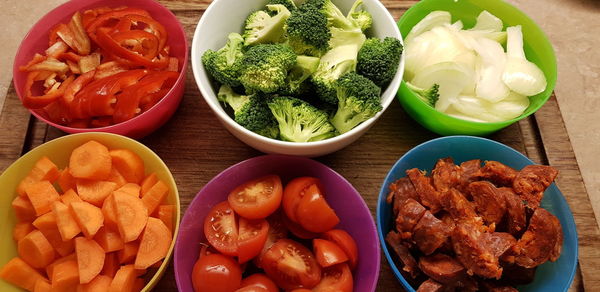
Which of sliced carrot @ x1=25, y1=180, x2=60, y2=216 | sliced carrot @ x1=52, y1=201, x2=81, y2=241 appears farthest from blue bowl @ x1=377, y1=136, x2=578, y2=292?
sliced carrot @ x1=25, y1=180, x2=60, y2=216

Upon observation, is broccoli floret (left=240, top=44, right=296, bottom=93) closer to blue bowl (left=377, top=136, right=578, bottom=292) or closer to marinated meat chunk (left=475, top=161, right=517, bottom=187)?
blue bowl (left=377, top=136, right=578, bottom=292)

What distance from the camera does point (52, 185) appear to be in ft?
5.04

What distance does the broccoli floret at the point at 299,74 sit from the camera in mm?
1548

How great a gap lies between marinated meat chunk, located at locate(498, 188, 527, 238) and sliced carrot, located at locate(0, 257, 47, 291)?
1.53 metres

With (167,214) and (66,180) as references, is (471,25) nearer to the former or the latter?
(167,214)

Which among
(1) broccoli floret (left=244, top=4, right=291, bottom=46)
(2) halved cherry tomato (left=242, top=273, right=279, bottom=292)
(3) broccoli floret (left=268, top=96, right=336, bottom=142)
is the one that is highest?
(1) broccoli floret (left=244, top=4, right=291, bottom=46)

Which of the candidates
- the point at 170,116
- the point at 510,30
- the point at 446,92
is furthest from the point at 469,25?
the point at 170,116

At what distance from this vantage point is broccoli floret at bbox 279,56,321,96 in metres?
1.55

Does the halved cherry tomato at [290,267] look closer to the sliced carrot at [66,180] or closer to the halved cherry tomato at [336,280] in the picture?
the halved cherry tomato at [336,280]

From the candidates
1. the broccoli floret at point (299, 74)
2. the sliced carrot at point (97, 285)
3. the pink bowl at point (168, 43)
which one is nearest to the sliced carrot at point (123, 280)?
the sliced carrot at point (97, 285)

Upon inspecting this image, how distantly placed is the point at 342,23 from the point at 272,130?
48cm

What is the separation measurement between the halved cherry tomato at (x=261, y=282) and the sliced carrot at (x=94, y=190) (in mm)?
559

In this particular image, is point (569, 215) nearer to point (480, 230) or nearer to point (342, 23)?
point (480, 230)

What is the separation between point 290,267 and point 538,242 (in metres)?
0.78
